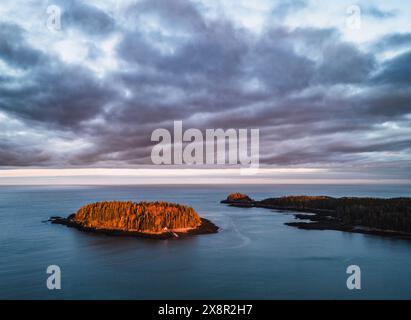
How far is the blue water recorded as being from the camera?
150 feet

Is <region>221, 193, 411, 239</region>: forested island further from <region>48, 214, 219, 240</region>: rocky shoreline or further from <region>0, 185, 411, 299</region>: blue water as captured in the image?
<region>48, 214, 219, 240</region>: rocky shoreline

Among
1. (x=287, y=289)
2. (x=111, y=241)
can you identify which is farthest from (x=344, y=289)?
(x=111, y=241)

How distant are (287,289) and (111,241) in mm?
43767

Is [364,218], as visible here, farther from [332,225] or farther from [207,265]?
[207,265]

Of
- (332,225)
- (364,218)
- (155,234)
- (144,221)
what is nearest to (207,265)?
(155,234)

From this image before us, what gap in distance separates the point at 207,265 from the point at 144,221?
32.8 meters

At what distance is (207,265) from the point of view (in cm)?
5825

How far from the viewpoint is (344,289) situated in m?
47.2

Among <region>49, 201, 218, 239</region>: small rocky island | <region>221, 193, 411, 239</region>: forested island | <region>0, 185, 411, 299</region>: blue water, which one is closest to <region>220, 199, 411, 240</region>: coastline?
<region>221, 193, 411, 239</region>: forested island

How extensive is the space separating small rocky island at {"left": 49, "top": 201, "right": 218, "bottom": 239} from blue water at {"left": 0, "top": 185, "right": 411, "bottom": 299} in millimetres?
4920

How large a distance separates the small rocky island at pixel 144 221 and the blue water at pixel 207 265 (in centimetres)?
492

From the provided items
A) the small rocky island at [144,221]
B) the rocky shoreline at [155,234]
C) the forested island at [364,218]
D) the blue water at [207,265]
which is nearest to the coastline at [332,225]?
the forested island at [364,218]
